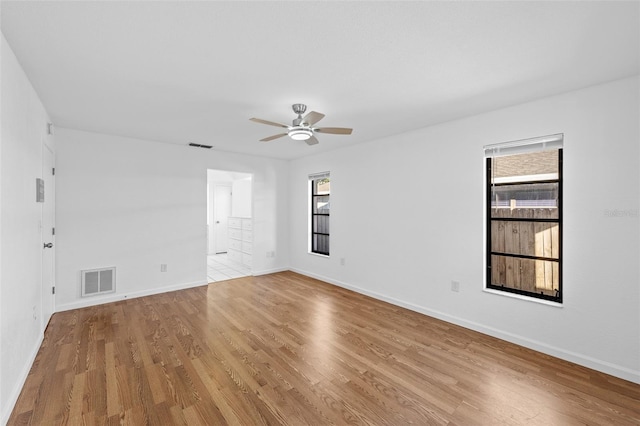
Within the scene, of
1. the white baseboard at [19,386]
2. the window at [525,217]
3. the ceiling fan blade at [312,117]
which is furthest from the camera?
the window at [525,217]

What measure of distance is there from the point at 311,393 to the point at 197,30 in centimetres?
267

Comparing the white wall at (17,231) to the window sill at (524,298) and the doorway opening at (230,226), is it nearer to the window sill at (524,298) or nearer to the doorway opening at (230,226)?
the doorway opening at (230,226)

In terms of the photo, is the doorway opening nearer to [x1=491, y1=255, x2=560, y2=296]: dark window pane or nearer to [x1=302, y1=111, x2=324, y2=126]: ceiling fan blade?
[x1=302, y1=111, x2=324, y2=126]: ceiling fan blade

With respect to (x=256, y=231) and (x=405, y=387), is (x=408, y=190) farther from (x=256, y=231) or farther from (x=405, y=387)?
(x=256, y=231)

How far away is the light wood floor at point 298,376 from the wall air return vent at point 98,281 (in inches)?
18.8

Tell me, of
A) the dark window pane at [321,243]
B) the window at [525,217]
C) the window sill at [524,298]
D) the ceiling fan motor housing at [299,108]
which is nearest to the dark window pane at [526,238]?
the window at [525,217]

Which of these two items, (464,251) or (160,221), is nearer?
(464,251)

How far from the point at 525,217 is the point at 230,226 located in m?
6.77

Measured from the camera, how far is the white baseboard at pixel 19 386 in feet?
6.03

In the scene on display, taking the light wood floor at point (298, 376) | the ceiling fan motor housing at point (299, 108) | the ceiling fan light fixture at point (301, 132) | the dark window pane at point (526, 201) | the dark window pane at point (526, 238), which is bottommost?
the light wood floor at point (298, 376)

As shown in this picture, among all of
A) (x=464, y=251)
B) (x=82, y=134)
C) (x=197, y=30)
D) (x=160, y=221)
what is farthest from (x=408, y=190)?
(x=82, y=134)

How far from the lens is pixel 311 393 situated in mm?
2125

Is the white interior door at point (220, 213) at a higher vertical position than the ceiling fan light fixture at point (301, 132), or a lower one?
lower

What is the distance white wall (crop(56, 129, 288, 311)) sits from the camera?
3965 millimetres
